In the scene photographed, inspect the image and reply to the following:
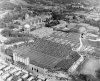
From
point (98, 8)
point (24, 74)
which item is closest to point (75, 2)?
point (98, 8)

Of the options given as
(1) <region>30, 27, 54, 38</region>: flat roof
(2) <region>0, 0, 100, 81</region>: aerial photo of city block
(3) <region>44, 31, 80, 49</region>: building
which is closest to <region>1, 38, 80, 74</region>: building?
(2) <region>0, 0, 100, 81</region>: aerial photo of city block

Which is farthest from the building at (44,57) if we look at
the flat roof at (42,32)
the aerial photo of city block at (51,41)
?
the flat roof at (42,32)

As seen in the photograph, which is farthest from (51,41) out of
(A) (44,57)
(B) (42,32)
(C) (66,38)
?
(A) (44,57)

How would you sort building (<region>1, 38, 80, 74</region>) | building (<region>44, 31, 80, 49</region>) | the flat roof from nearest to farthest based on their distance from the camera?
building (<region>1, 38, 80, 74</region>), building (<region>44, 31, 80, 49</region>), the flat roof

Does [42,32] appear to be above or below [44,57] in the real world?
above

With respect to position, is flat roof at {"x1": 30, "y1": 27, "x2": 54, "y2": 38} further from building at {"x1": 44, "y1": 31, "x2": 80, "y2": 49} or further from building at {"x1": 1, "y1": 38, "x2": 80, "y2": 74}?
building at {"x1": 1, "y1": 38, "x2": 80, "y2": 74}

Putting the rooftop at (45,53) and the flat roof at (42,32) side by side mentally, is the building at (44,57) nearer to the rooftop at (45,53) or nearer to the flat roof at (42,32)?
the rooftop at (45,53)

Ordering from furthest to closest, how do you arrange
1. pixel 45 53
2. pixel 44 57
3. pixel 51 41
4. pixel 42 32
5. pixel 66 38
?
1. pixel 42 32
2. pixel 66 38
3. pixel 51 41
4. pixel 45 53
5. pixel 44 57

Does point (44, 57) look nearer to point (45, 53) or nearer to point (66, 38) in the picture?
point (45, 53)
